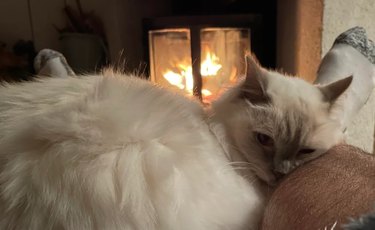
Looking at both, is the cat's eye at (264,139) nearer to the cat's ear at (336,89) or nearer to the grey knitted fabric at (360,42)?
the cat's ear at (336,89)

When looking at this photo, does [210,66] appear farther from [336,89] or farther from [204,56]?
[336,89]

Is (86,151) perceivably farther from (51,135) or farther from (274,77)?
(274,77)

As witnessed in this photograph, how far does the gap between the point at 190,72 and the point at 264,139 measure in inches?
49.0

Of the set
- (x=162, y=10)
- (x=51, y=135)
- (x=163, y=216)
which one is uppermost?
(x=162, y=10)

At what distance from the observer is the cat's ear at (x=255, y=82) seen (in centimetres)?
79

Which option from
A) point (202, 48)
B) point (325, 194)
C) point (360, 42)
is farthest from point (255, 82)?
point (202, 48)

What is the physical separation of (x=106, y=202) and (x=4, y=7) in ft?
7.20

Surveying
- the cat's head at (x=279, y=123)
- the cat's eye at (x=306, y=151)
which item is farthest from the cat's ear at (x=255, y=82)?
the cat's eye at (x=306, y=151)

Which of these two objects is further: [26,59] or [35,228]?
[26,59]

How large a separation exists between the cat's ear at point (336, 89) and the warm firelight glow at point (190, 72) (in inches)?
44.2

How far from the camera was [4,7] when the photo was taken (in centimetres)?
234

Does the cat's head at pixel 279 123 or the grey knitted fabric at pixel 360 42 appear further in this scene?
the grey knitted fabric at pixel 360 42

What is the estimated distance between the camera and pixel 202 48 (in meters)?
1.95

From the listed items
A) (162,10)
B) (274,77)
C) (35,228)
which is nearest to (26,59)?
(162,10)
